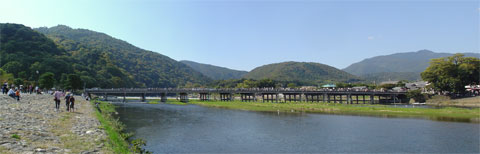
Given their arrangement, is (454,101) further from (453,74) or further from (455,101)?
(453,74)

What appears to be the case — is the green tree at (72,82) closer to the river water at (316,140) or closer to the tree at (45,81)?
the tree at (45,81)

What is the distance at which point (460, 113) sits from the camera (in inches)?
1709

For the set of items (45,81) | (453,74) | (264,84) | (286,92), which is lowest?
(286,92)

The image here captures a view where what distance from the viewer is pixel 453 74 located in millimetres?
81250

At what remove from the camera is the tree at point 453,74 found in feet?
255

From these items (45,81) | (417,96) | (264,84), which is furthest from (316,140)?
(264,84)

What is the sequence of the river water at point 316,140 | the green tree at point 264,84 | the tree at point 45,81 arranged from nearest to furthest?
1. the river water at point 316,140
2. the tree at point 45,81
3. the green tree at point 264,84

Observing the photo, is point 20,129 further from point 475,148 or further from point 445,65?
point 445,65

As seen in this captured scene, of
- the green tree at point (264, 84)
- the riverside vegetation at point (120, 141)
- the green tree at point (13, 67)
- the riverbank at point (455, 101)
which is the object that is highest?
the green tree at point (13, 67)

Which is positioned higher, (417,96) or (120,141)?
(120,141)

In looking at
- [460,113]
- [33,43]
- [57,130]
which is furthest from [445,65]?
[33,43]

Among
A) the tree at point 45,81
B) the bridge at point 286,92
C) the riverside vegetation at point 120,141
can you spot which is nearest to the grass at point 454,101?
the bridge at point 286,92

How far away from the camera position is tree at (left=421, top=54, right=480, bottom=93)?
77.8m

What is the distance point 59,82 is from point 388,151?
10762 cm
